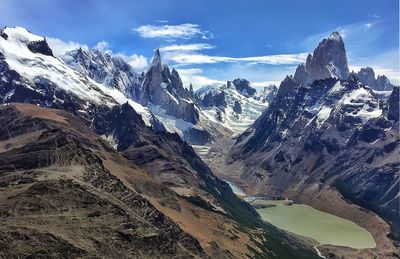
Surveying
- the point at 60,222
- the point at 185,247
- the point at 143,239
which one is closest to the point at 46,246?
the point at 60,222

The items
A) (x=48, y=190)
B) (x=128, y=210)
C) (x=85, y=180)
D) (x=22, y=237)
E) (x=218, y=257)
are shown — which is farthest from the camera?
(x=218, y=257)

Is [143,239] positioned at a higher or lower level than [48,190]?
lower

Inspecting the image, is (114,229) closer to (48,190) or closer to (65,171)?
(48,190)

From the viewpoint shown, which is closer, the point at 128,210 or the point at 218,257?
the point at 128,210

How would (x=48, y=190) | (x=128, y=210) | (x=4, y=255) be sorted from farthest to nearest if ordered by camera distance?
(x=128, y=210)
(x=48, y=190)
(x=4, y=255)

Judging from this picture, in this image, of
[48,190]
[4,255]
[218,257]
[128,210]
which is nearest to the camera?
[4,255]

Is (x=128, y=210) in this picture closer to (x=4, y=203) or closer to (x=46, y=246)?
(x=4, y=203)

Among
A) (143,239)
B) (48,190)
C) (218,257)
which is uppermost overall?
(48,190)

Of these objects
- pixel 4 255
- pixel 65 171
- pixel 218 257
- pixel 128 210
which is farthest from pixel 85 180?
pixel 4 255

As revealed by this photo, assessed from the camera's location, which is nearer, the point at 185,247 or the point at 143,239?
the point at 143,239
